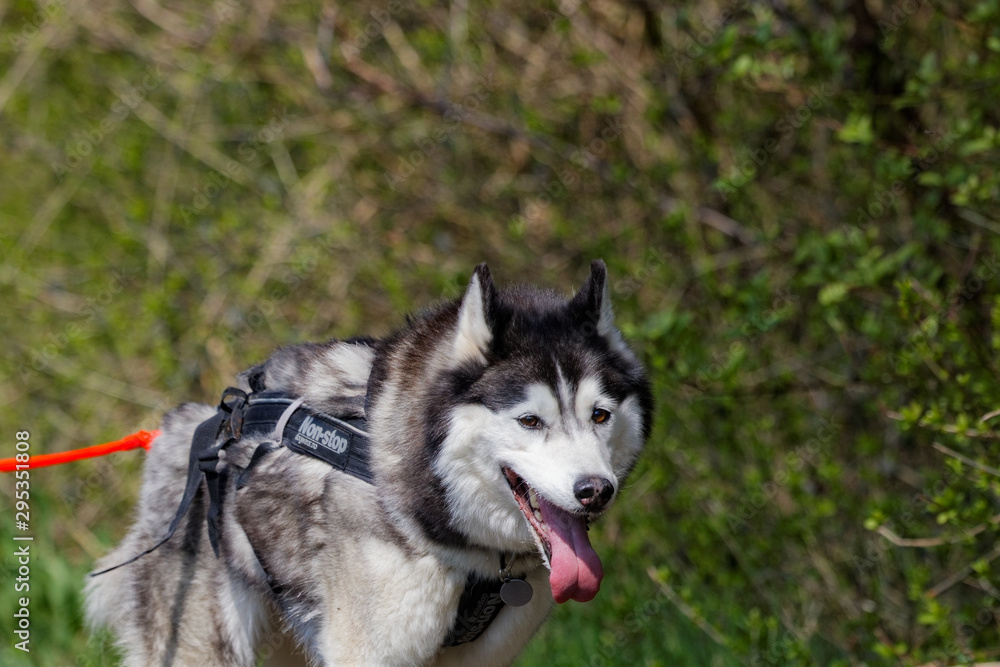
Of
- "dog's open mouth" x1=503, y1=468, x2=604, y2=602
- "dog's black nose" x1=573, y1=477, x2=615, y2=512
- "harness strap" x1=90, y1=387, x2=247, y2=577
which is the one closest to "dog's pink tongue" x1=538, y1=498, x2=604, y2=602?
"dog's open mouth" x1=503, y1=468, x2=604, y2=602

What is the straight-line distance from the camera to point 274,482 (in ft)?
11.6

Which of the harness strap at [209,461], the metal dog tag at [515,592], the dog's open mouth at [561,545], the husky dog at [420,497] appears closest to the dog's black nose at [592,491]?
the husky dog at [420,497]

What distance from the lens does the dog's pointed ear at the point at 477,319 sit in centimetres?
312

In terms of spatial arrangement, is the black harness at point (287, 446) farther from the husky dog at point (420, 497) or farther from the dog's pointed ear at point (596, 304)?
the dog's pointed ear at point (596, 304)

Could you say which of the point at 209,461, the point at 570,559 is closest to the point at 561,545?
the point at 570,559

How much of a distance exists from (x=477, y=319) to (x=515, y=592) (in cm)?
88

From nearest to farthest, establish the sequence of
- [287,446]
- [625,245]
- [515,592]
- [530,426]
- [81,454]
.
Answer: [530,426] → [515,592] → [287,446] → [81,454] → [625,245]

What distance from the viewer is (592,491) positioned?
291 centimetres

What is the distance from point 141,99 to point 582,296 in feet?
20.5

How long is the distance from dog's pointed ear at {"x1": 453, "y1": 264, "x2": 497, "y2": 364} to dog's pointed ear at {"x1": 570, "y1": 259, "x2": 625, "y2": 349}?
12.2 inches

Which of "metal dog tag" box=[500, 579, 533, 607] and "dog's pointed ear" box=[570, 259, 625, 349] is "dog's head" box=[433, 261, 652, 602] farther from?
"metal dog tag" box=[500, 579, 533, 607]

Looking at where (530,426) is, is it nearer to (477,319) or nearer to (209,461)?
(477,319)

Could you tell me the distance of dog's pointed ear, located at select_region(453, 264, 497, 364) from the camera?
3.12 metres

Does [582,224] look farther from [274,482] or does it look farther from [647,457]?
[274,482]
